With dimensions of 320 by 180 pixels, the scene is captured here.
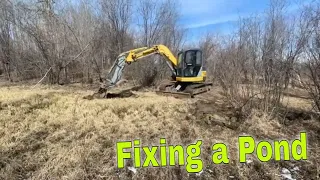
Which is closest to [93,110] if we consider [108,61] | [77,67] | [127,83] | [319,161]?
[319,161]

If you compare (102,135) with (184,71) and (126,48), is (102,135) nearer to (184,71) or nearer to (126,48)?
(184,71)

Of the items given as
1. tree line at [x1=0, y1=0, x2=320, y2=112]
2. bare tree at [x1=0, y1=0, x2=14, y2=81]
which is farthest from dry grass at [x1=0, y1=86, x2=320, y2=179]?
bare tree at [x1=0, y1=0, x2=14, y2=81]

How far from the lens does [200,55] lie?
37.7ft

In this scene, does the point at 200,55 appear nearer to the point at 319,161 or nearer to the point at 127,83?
the point at 127,83

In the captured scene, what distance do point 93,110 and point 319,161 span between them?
5413 mm

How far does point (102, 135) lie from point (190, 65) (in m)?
7.22

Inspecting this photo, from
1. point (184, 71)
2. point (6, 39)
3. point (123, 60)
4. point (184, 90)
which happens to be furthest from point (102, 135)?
point (6, 39)

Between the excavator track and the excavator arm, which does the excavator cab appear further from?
the excavator arm

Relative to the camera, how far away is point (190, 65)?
11500mm

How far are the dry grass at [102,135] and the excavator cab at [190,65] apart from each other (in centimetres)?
335

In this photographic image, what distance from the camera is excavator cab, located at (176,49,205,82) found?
11.4 meters

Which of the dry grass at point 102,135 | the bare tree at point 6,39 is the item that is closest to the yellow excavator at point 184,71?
the dry grass at point 102,135

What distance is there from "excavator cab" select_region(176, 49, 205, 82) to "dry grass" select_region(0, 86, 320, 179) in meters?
3.35

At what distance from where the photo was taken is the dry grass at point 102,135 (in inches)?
144
